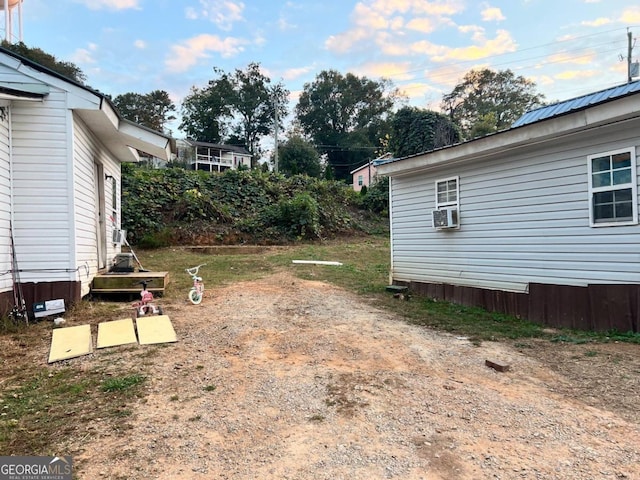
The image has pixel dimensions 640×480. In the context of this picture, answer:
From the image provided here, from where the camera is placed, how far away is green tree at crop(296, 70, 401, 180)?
46.2 meters

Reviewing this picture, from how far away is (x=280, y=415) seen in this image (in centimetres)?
279

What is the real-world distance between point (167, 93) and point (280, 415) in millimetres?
49751

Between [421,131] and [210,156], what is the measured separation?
78.1 ft

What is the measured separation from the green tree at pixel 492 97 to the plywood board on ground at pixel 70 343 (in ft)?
127

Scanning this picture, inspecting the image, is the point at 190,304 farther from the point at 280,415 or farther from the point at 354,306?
the point at 280,415

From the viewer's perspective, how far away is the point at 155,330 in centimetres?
470

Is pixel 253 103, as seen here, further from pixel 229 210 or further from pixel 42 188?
pixel 42 188

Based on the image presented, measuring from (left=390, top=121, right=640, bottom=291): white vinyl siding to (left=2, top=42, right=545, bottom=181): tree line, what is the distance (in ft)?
99.9

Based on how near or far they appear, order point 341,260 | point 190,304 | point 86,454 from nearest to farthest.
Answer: point 86,454
point 190,304
point 341,260

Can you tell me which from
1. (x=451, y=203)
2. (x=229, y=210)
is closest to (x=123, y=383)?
(x=451, y=203)

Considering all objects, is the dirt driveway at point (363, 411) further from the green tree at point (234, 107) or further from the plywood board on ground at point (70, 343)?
the green tree at point (234, 107)

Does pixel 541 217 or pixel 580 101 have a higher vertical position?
pixel 580 101

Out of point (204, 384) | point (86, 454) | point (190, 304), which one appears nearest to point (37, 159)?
point (190, 304)

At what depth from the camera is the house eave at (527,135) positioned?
187 inches
